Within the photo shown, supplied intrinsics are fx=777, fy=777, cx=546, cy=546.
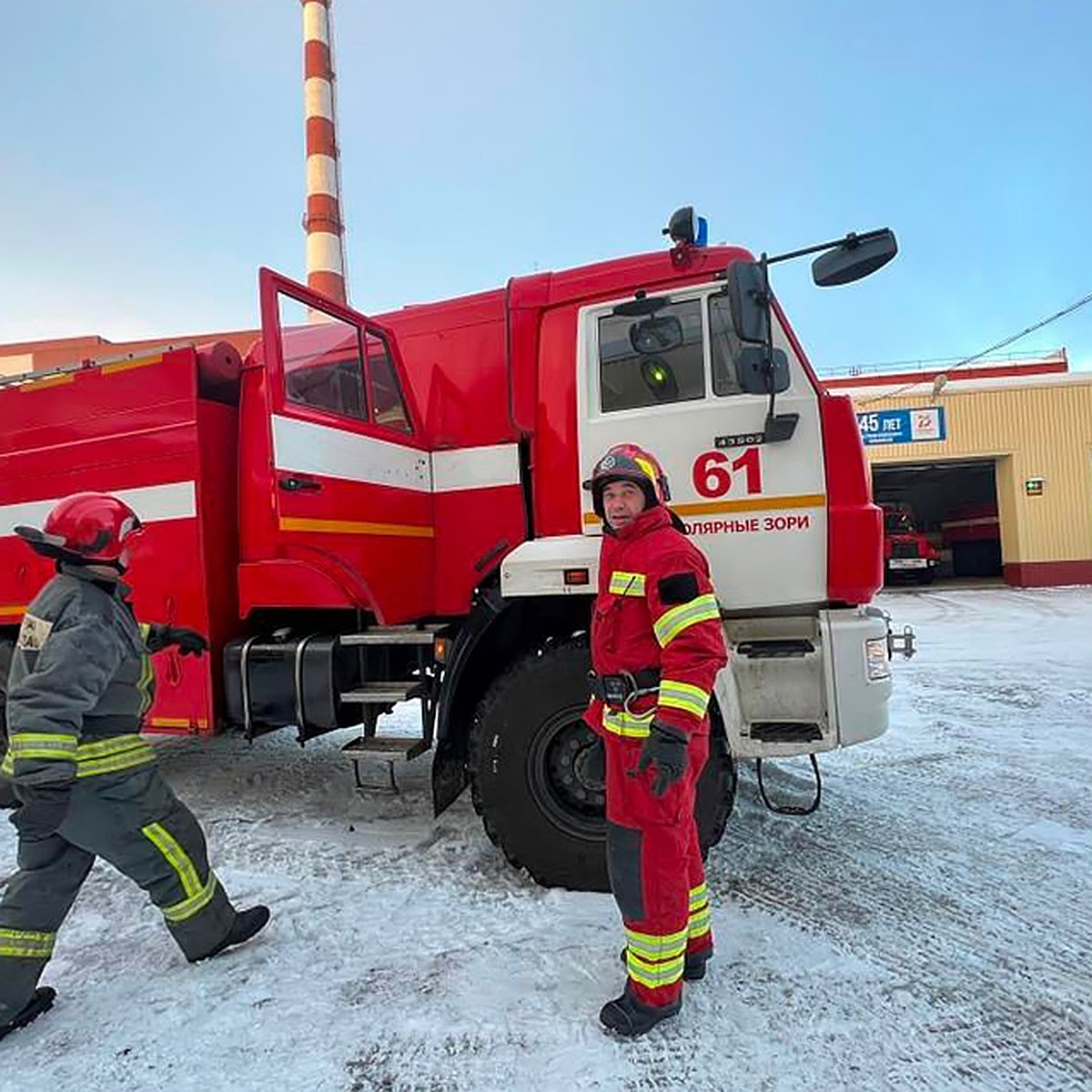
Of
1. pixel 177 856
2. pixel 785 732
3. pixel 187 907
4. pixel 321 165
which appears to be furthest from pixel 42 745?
pixel 321 165

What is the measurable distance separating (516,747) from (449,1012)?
1.08 meters

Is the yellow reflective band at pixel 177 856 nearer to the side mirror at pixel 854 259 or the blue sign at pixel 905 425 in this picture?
the side mirror at pixel 854 259

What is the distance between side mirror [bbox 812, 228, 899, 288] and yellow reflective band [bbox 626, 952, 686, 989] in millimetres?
2536

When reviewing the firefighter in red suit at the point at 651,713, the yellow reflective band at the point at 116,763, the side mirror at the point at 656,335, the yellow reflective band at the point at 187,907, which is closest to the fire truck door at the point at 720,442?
the side mirror at the point at 656,335

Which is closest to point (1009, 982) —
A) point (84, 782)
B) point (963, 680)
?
point (84, 782)

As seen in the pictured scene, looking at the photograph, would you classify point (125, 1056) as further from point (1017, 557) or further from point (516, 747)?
point (1017, 557)

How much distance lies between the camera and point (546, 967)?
9.11 ft

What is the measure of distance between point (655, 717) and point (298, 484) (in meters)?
2.09

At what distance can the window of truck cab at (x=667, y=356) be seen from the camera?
3.43 m

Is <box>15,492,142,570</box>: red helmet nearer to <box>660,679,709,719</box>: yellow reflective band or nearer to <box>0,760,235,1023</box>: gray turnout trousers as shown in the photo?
<box>0,760,235,1023</box>: gray turnout trousers

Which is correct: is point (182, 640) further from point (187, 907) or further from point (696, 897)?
point (696, 897)

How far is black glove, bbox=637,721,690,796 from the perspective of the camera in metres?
2.22

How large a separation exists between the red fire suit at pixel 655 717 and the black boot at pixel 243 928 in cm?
150

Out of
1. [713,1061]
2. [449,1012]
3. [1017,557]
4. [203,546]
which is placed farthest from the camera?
[1017,557]
